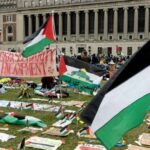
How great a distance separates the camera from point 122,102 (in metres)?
5.60

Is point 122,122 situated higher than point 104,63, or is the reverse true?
point 122,122

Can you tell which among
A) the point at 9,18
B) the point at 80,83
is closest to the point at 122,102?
the point at 80,83

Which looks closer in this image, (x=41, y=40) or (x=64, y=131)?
(x=64, y=131)

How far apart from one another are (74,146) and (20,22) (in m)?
88.4

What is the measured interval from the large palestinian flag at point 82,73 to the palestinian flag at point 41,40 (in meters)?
1.58

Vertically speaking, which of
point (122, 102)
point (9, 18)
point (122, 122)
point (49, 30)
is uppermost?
point (9, 18)

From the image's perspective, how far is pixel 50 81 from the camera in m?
21.2

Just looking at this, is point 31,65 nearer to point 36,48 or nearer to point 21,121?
point 36,48

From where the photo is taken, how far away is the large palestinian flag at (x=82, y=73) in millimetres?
16547

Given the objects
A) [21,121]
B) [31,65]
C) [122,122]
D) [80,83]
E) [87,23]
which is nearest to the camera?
[122,122]

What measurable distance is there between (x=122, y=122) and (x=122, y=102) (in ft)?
0.92

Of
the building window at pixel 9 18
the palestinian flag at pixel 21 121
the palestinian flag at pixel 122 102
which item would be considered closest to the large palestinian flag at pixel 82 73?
the palestinian flag at pixel 21 121

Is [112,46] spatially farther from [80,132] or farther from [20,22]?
[80,132]

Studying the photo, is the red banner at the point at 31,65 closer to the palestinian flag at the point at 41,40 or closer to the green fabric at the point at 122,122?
the palestinian flag at the point at 41,40
